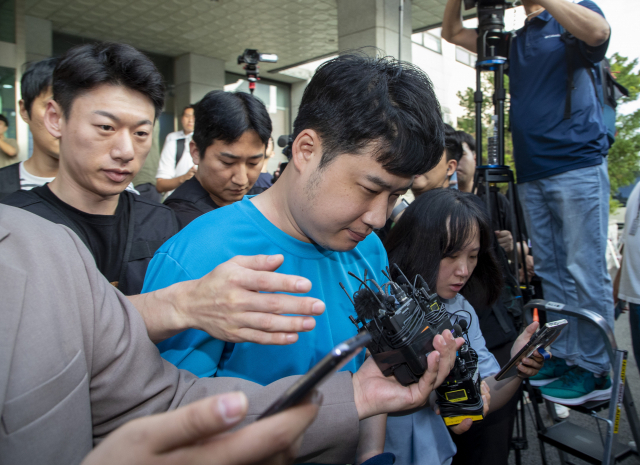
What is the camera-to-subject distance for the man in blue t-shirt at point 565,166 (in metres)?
2.46

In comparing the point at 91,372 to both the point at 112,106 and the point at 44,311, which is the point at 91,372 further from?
the point at 112,106

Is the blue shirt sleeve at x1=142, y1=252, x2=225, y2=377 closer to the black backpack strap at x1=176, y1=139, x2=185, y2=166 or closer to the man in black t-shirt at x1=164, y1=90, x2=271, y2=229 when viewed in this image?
the man in black t-shirt at x1=164, y1=90, x2=271, y2=229

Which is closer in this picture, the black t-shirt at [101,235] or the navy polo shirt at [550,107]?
the black t-shirt at [101,235]

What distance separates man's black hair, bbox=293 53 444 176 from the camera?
1.18 m

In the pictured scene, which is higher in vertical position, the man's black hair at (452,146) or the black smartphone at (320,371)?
the man's black hair at (452,146)

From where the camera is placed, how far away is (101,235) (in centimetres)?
174

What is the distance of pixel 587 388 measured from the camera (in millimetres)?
2279

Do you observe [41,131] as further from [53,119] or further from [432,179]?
[432,179]

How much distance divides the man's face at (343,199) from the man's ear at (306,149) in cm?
2

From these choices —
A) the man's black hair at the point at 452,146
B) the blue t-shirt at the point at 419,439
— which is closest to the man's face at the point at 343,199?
the blue t-shirt at the point at 419,439

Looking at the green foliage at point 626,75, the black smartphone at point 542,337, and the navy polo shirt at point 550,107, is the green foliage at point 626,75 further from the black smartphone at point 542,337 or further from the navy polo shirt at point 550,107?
the black smartphone at point 542,337

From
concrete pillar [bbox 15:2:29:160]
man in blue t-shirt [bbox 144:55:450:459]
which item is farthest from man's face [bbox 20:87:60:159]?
concrete pillar [bbox 15:2:29:160]

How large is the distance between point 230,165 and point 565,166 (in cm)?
203

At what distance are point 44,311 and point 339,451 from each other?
0.67m
